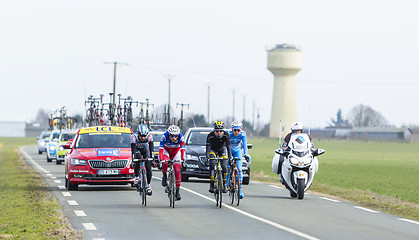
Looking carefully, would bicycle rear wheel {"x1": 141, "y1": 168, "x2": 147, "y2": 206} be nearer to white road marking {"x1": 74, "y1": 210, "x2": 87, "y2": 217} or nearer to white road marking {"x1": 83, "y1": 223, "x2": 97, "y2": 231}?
white road marking {"x1": 74, "y1": 210, "x2": 87, "y2": 217}

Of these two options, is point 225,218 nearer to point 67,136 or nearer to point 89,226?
point 89,226

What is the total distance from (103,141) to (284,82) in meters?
112

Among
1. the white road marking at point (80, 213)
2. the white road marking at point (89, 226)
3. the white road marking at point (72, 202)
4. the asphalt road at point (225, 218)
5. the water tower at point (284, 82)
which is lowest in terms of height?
the white road marking at point (89, 226)

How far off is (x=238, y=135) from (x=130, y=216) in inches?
153

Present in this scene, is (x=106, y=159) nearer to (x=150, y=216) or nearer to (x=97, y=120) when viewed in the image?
(x=150, y=216)

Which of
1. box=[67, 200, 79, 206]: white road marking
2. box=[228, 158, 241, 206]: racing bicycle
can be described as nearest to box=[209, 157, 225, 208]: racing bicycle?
box=[228, 158, 241, 206]: racing bicycle

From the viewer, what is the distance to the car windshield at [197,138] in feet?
89.9

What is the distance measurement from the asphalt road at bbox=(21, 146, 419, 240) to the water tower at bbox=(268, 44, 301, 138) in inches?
4401

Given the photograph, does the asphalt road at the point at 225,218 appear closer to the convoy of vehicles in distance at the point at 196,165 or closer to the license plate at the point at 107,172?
the license plate at the point at 107,172

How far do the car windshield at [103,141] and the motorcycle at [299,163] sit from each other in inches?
193

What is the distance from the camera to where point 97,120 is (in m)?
48.7

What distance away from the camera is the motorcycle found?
65.6 feet

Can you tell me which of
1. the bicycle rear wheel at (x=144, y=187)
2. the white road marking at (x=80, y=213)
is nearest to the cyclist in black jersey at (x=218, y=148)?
the bicycle rear wheel at (x=144, y=187)

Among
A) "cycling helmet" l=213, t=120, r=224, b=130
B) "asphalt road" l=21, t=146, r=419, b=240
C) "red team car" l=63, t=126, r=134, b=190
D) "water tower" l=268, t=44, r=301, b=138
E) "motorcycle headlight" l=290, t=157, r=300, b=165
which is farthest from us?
"water tower" l=268, t=44, r=301, b=138
